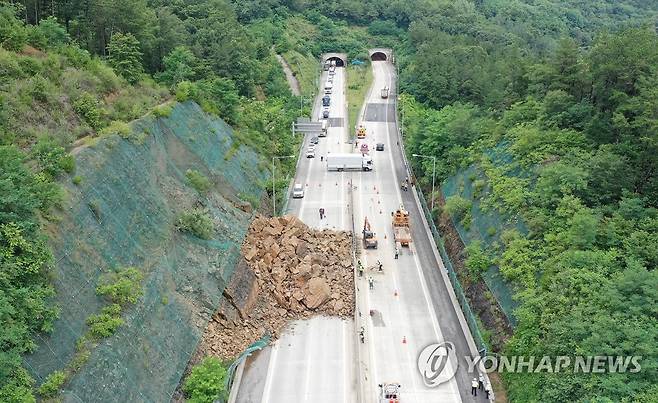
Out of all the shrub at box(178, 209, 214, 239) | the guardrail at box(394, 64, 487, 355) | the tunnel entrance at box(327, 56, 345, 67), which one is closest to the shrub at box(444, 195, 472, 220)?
the guardrail at box(394, 64, 487, 355)

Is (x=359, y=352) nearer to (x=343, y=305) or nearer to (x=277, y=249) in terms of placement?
(x=343, y=305)

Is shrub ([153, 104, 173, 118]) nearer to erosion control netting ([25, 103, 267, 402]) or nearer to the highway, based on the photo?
erosion control netting ([25, 103, 267, 402])

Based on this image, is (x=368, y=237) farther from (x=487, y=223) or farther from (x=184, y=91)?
(x=184, y=91)

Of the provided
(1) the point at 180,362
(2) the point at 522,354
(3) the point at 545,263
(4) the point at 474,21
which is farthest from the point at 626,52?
(4) the point at 474,21

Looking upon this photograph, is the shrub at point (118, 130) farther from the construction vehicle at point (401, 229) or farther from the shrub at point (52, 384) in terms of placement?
the construction vehicle at point (401, 229)

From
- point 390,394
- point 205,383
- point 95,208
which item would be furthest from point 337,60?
point 205,383
